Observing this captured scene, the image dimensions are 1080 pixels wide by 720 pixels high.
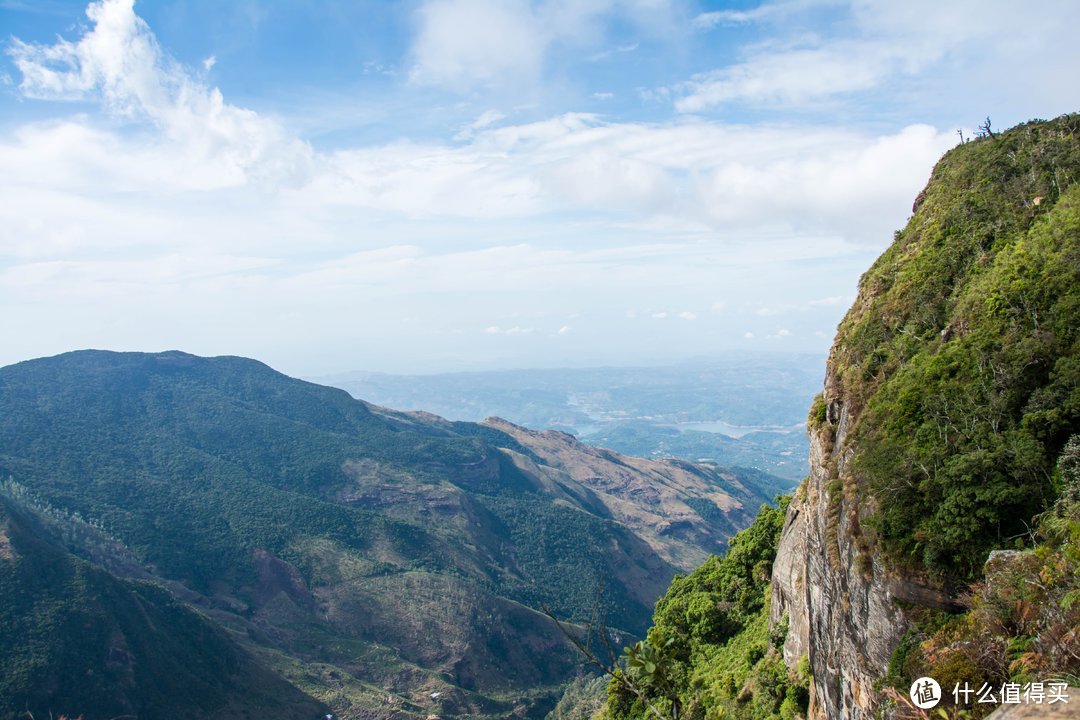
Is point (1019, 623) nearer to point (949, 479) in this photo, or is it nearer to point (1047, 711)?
point (949, 479)

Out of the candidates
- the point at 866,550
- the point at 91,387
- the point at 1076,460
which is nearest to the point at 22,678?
the point at 866,550

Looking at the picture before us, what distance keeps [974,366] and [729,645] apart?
86.6ft

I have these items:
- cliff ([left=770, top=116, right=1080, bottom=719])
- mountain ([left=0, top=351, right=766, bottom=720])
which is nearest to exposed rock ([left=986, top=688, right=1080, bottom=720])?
cliff ([left=770, top=116, right=1080, bottom=719])

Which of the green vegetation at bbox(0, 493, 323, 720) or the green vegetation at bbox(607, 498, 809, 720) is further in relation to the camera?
the green vegetation at bbox(0, 493, 323, 720)

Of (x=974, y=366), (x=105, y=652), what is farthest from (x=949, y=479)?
(x=105, y=652)

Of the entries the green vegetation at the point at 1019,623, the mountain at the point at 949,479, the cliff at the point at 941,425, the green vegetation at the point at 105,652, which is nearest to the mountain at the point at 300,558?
the green vegetation at the point at 105,652

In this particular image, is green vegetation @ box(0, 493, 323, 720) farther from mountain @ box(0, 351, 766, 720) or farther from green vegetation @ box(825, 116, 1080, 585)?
green vegetation @ box(825, 116, 1080, 585)

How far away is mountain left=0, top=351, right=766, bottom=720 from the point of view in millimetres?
97812

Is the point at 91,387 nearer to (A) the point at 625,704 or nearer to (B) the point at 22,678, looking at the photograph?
(B) the point at 22,678

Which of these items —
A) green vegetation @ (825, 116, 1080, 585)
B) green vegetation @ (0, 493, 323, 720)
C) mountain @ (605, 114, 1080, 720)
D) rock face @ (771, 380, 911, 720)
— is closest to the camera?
mountain @ (605, 114, 1080, 720)

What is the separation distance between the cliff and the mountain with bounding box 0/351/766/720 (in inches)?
3345

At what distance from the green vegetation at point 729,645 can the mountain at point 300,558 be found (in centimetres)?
6126

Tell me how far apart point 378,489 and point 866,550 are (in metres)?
166

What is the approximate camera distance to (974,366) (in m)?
23.3
